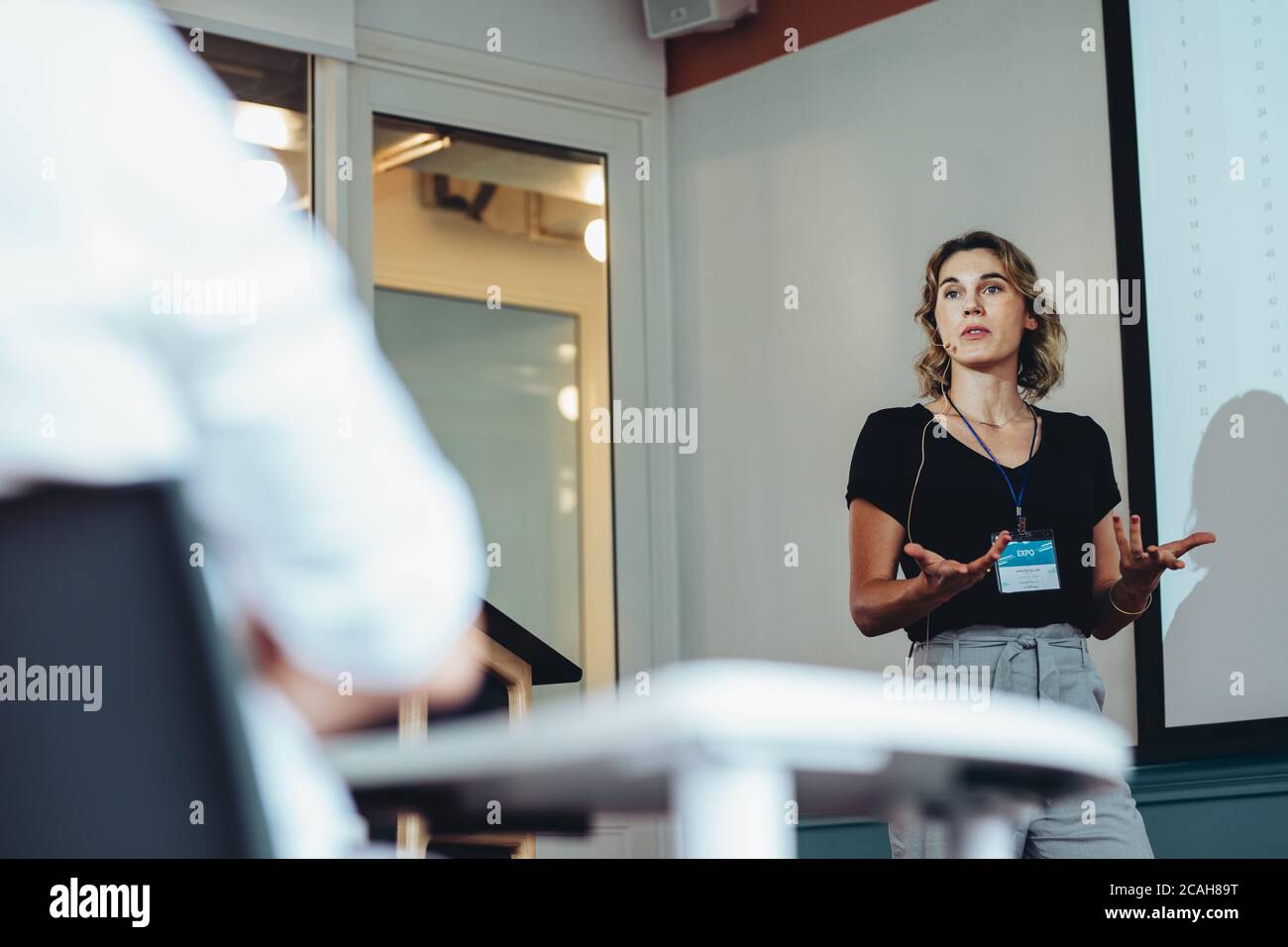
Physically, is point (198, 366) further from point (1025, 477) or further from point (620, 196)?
point (620, 196)

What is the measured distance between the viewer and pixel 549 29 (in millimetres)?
4281

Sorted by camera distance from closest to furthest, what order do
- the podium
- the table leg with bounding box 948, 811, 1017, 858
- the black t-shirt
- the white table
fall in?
1. the white table
2. the table leg with bounding box 948, 811, 1017, 858
3. the podium
4. the black t-shirt

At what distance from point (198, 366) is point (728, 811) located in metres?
0.36

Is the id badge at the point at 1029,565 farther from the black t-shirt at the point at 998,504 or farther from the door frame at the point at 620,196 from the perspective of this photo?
the door frame at the point at 620,196

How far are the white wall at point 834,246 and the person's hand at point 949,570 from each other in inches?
15.6

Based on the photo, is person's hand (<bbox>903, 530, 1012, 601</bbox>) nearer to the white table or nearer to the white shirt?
the white table

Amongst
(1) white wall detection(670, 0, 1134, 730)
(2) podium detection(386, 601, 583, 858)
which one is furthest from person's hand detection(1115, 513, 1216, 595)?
(2) podium detection(386, 601, 583, 858)

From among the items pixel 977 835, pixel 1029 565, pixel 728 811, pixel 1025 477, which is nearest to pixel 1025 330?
pixel 1025 477

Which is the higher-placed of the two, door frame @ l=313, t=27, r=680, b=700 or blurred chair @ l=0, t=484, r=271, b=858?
door frame @ l=313, t=27, r=680, b=700

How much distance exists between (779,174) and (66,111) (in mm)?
3517

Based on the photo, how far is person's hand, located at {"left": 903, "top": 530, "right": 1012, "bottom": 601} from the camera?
9.73 ft

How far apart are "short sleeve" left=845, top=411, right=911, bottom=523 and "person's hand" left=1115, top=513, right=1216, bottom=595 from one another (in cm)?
57

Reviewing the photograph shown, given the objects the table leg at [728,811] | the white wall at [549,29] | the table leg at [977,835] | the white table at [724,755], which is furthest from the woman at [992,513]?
the table leg at [728,811]
